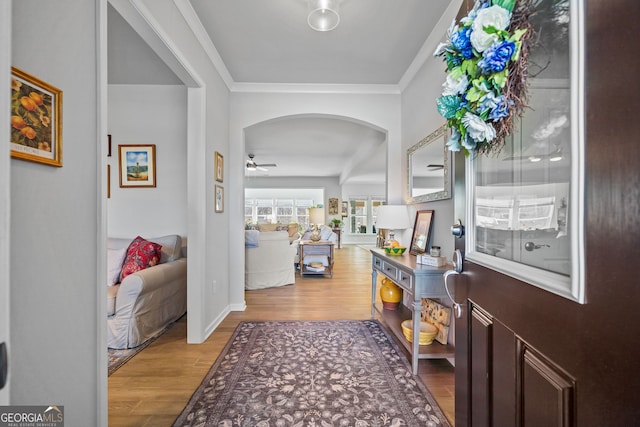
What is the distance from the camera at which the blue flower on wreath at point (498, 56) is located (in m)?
0.72

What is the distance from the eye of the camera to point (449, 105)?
91cm

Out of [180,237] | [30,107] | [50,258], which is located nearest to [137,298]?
[180,237]

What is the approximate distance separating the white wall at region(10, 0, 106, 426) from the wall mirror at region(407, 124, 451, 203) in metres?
2.12

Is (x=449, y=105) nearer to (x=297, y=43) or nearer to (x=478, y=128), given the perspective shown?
(x=478, y=128)

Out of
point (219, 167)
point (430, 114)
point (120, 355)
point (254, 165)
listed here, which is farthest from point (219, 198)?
Result: point (254, 165)

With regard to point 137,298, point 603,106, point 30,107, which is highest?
point 30,107

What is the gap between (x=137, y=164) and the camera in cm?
347

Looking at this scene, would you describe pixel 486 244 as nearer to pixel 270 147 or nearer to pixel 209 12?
pixel 209 12

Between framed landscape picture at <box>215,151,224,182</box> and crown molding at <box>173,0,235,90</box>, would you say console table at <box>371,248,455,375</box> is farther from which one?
crown molding at <box>173,0,235,90</box>

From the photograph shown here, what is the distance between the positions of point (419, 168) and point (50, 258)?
2.83 metres

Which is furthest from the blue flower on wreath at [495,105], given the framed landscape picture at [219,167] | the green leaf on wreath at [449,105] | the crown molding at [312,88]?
the crown molding at [312,88]

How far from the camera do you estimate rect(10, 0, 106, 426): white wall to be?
3.21 ft

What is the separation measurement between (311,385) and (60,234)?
1.67m

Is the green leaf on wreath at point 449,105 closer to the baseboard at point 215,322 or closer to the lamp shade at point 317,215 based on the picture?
the baseboard at point 215,322
